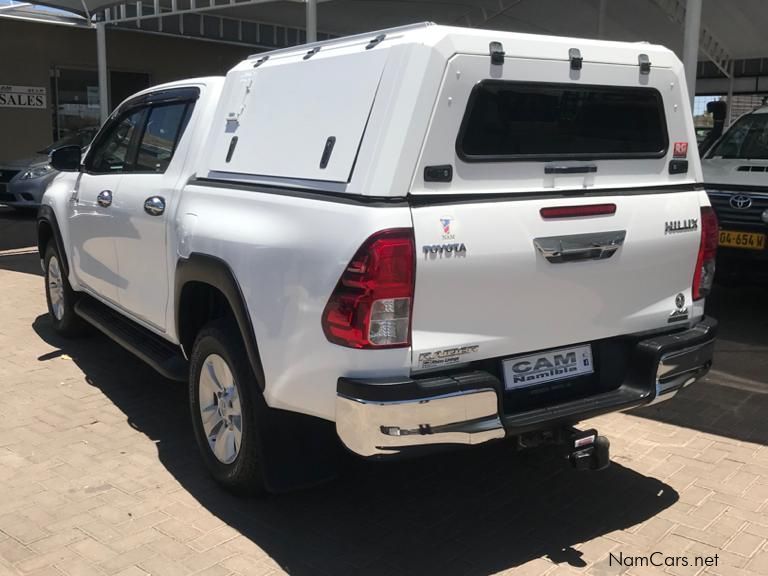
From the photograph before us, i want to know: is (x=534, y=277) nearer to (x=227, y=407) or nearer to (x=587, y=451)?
(x=587, y=451)

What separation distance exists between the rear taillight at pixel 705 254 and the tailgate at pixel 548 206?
0.21 feet

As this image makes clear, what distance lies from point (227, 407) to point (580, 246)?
1735mm

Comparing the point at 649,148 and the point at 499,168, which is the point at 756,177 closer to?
the point at 649,148

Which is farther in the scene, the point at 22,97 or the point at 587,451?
the point at 22,97

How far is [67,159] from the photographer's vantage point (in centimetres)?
551

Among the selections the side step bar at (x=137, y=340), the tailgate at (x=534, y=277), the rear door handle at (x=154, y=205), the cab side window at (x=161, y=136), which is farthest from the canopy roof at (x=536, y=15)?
the tailgate at (x=534, y=277)

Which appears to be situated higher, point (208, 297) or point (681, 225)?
point (681, 225)

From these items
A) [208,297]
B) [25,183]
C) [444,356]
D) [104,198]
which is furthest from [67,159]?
[25,183]

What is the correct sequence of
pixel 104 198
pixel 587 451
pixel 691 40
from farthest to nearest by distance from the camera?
pixel 691 40
pixel 104 198
pixel 587 451

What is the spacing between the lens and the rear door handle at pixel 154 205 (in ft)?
13.8

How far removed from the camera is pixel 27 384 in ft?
17.7

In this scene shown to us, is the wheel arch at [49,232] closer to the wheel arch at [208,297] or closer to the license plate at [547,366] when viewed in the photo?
the wheel arch at [208,297]

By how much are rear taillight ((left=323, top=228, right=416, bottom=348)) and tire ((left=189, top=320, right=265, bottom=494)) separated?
745mm

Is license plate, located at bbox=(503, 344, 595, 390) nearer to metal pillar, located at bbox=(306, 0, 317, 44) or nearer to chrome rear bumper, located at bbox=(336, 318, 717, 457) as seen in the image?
chrome rear bumper, located at bbox=(336, 318, 717, 457)
